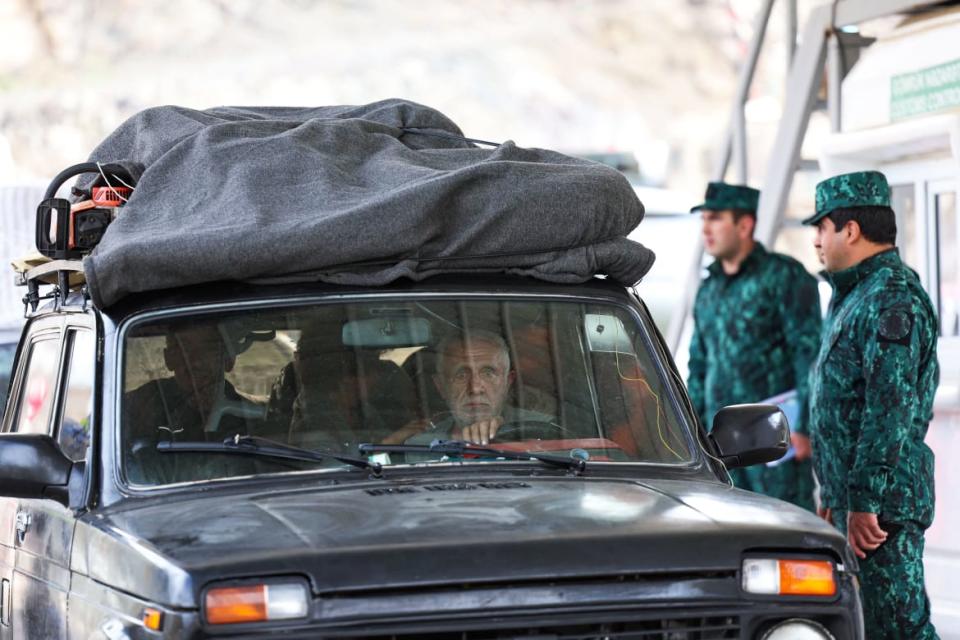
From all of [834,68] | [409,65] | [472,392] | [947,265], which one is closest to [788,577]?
[472,392]

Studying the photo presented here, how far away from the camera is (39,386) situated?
577cm

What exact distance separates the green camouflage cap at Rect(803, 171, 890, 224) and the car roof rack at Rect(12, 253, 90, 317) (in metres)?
2.88

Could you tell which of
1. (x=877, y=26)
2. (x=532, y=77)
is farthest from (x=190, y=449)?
(x=532, y=77)

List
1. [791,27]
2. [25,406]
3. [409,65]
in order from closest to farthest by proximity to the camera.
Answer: [25,406] < [791,27] < [409,65]

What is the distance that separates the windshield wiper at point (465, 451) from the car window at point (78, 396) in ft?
2.94

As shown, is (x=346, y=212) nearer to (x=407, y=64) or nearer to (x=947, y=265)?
(x=947, y=265)

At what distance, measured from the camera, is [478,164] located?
515cm

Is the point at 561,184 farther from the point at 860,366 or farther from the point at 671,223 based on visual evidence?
the point at 671,223

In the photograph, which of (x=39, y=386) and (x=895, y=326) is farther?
(x=895, y=326)

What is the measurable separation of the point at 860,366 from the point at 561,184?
173 cm

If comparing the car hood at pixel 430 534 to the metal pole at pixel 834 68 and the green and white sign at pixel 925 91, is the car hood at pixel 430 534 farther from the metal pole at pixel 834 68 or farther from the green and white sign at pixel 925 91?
the metal pole at pixel 834 68

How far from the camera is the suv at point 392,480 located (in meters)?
3.63

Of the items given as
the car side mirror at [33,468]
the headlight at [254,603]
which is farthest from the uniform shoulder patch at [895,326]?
the headlight at [254,603]

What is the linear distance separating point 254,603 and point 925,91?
647 cm
